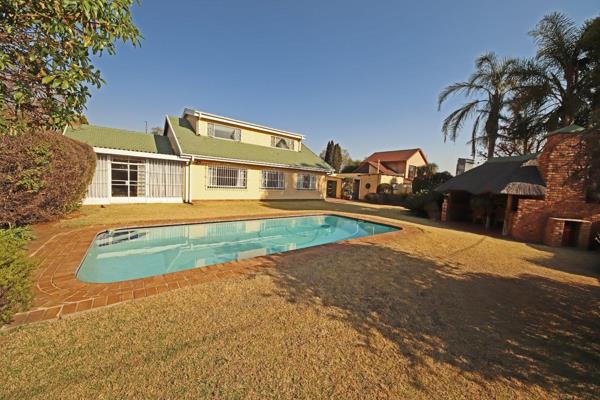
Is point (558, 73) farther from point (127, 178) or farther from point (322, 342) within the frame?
point (127, 178)

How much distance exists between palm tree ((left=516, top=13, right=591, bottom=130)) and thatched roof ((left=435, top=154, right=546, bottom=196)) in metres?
3.66

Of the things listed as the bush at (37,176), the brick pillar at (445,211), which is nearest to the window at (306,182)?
the brick pillar at (445,211)

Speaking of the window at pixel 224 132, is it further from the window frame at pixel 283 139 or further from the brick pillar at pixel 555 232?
the brick pillar at pixel 555 232

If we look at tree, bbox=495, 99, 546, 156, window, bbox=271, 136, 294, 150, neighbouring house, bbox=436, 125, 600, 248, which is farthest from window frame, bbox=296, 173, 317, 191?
tree, bbox=495, 99, 546, 156

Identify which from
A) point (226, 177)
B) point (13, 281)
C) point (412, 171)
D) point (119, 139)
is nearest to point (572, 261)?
point (13, 281)

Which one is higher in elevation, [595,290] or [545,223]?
[545,223]

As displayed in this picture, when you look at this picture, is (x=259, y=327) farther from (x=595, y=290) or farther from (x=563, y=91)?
(x=563, y=91)

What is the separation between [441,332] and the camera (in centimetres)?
307

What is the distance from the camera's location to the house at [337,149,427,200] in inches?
1024

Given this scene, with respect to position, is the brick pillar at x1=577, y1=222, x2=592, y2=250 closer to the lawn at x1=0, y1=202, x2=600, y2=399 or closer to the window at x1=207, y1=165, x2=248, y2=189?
the lawn at x1=0, y1=202, x2=600, y2=399

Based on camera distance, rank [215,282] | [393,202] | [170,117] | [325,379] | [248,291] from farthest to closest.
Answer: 1. [393,202]
2. [170,117]
3. [215,282]
4. [248,291]
5. [325,379]

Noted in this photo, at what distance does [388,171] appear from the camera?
31312 millimetres

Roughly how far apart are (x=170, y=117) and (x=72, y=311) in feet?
55.9

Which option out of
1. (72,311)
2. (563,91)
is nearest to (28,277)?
(72,311)
